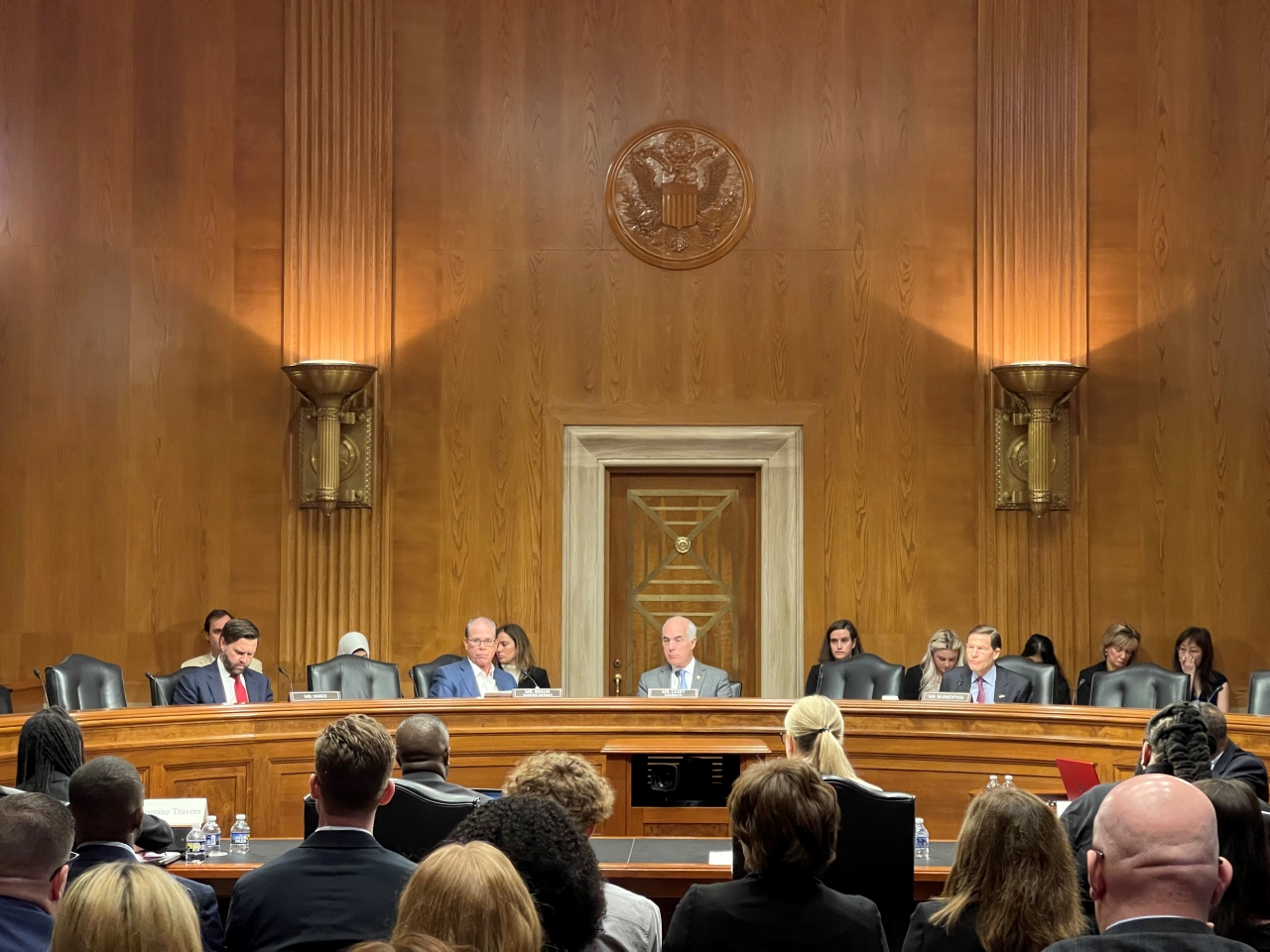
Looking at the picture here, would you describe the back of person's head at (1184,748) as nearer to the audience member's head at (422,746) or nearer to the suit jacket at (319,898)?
the audience member's head at (422,746)

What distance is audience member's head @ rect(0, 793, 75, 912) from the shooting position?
256cm

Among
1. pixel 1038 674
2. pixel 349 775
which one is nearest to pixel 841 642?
pixel 1038 674

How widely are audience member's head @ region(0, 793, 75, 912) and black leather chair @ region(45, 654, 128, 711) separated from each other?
4.68 metres

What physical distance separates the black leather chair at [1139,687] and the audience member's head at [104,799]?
531cm

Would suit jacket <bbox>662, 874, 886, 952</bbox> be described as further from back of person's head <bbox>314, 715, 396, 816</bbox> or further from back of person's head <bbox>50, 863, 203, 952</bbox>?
back of person's head <bbox>50, 863, 203, 952</bbox>

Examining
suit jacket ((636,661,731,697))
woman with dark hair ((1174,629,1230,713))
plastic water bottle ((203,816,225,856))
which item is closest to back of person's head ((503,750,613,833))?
plastic water bottle ((203,816,225,856))

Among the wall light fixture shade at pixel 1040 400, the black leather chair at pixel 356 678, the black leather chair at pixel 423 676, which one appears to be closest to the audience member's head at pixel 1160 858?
the black leather chair at pixel 356 678

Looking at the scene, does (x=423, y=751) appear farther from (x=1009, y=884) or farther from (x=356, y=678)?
(x=356, y=678)

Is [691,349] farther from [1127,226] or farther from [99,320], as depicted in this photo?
[99,320]

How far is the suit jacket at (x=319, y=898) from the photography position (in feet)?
9.35

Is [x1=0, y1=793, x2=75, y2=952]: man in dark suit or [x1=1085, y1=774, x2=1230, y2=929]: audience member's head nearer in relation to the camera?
[x1=1085, y1=774, x2=1230, y2=929]: audience member's head

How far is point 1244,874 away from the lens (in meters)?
2.79

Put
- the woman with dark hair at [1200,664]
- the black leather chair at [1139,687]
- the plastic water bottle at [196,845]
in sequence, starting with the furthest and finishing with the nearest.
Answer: the woman with dark hair at [1200,664] → the black leather chair at [1139,687] → the plastic water bottle at [196,845]

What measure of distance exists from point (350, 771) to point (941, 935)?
4.05ft
